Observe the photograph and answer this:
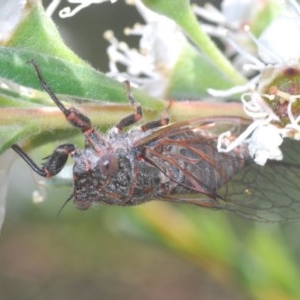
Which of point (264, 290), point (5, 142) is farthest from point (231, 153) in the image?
point (264, 290)

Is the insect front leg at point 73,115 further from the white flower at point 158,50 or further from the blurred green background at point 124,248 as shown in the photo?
the white flower at point 158,50

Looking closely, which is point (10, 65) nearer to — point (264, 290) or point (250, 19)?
point (250, 19)

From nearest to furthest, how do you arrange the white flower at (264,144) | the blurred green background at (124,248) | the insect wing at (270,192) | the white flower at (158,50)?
the white flower at (264,144)
the insect wing at (270,192)
the white flower at (158,50)
the blurred green background at (124,248)

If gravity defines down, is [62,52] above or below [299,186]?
above

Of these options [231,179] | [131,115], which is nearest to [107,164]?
[131,115]

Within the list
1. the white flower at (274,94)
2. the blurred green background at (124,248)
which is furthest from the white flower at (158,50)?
the white flower at (274,94)

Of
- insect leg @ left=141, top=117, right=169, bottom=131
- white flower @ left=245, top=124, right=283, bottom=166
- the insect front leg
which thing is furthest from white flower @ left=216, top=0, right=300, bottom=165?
the insect front leg

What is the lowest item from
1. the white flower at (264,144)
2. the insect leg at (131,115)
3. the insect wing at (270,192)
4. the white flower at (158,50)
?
the insect wing at (270,192)
